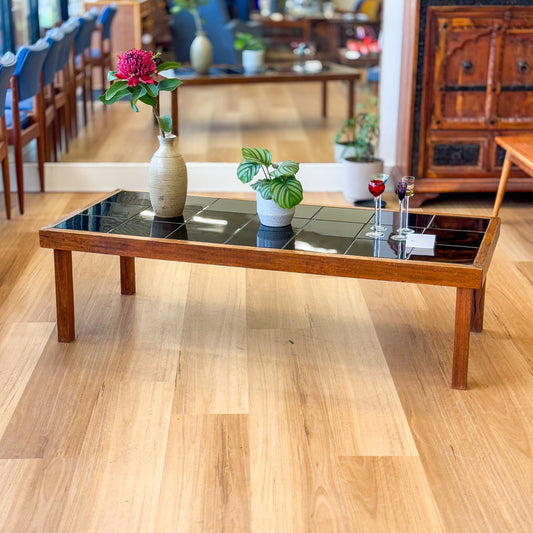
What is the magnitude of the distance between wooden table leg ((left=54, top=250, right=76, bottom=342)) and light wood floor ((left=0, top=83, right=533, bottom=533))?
8cm

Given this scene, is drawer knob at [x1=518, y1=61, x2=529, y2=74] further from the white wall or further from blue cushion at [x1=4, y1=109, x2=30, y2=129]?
blue cushion at [x1=4, y1=109, x2=30, y2=129]

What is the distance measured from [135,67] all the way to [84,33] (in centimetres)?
390

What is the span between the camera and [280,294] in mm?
3428

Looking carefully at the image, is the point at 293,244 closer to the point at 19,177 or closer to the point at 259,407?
the point at 259,407

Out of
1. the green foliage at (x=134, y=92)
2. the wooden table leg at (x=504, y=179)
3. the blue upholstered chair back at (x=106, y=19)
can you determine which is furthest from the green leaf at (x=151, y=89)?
the blue upholstered chair back at (x=106, y=19)

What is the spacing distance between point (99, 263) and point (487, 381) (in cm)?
180

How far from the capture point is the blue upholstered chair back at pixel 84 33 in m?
6.32

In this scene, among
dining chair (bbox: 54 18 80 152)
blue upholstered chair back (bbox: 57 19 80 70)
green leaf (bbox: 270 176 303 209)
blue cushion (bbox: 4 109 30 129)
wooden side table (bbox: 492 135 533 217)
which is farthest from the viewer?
dining chair (bbox: 54 18 80 152)

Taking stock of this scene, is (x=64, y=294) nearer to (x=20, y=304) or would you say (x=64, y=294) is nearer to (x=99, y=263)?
(x=20, y=304)

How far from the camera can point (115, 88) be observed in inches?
112

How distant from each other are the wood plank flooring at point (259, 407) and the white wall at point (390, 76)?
159 cm

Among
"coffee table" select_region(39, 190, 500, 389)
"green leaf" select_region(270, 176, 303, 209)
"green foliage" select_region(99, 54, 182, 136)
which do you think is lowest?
"coffee table" select_region(39, 190, 500, 389)

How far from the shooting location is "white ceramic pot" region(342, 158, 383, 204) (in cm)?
474

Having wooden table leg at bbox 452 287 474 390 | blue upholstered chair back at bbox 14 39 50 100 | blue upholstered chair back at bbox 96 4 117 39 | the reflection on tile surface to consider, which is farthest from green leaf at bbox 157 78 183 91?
blue upholstered chair back at bbox 96 4 117 39
